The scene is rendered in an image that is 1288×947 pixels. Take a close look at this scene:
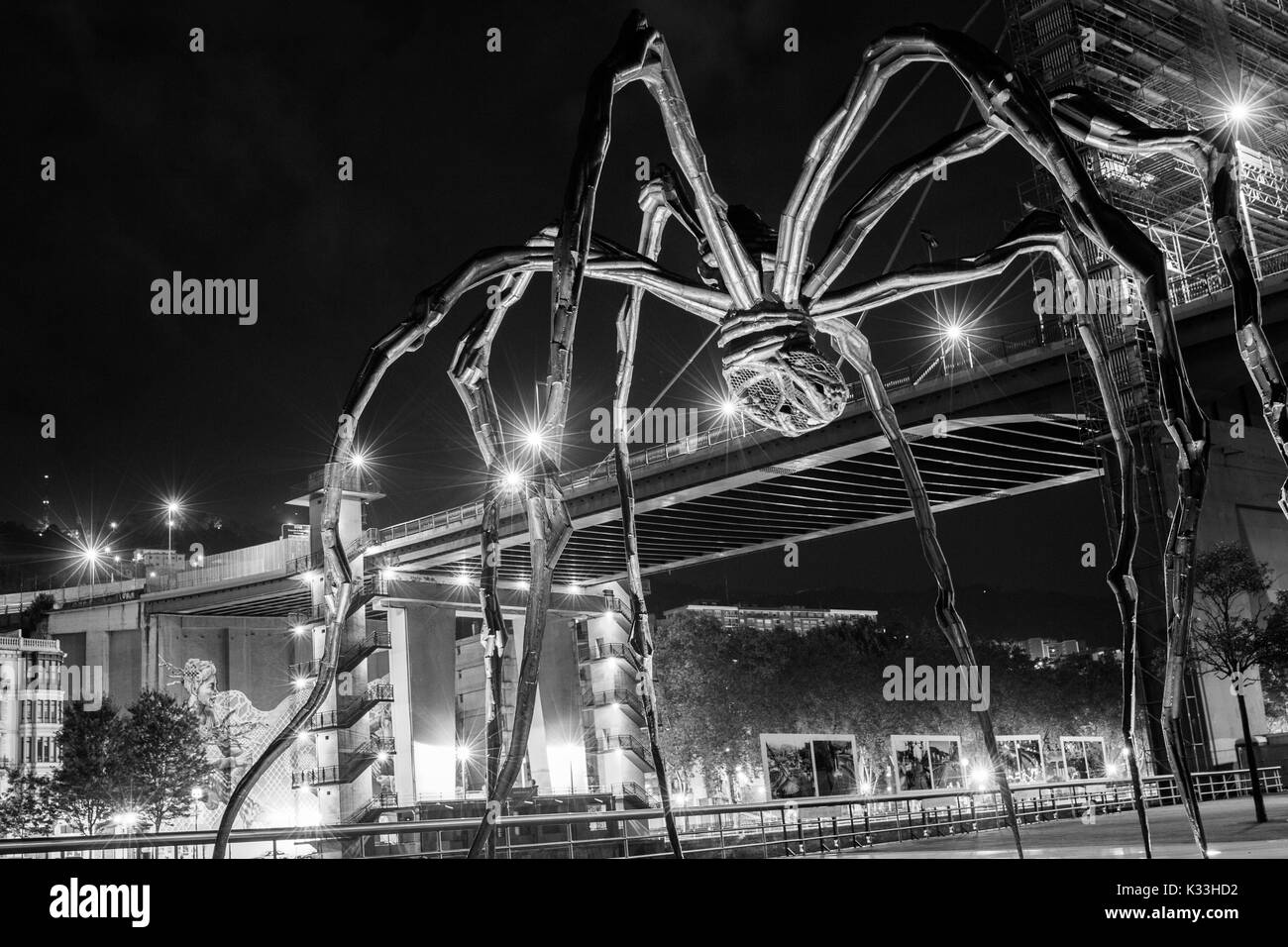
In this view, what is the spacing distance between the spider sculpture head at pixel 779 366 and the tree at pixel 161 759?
171 feet

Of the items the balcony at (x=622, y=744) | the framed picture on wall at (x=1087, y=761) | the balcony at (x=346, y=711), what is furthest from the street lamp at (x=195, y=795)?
the framed picture on wall at (x=1087, y=761)

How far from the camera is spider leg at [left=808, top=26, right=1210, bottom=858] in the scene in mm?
4117

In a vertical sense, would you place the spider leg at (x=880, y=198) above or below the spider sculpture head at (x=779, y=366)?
above

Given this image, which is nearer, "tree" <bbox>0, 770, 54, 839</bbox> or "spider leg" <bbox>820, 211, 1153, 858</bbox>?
"spider leg" <bbox>820, 211, 1153, 858</bbox>

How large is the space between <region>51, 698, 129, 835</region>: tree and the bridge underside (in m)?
14.8

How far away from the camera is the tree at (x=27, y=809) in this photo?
50.5 meters

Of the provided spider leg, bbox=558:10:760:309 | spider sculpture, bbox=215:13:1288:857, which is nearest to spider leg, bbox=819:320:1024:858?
spider sculpture, bbox=215:13:1288:857

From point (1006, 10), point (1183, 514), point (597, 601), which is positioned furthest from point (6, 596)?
point (1183, 514)

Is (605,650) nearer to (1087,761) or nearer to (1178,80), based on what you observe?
(1087,761)

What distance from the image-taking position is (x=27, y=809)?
50875mm

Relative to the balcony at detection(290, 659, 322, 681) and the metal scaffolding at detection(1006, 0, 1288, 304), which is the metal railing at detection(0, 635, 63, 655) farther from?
the metal scaffolding at detection(1006, 0, 1288, 304)

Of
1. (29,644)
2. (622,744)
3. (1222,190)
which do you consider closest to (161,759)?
(29,644)

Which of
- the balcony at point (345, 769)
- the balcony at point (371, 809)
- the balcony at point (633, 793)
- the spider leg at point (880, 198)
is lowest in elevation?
the balcony at point (633, 793)

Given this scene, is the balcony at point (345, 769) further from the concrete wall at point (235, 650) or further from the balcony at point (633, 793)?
the concrete wall at point (235, 650)
